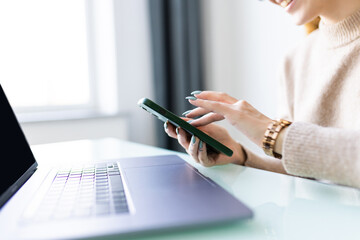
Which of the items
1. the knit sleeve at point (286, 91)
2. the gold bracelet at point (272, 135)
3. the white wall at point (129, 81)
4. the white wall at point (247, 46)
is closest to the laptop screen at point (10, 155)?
the gold bracelet at point (272, 135)

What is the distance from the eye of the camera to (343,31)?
884 millimetres

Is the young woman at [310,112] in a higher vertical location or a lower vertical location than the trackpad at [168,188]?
higher

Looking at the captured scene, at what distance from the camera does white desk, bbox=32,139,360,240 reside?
0.36 m

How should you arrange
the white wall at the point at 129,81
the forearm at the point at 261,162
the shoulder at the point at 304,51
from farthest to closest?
the white wall at the point at 129,81, the shoulder at the point at 304,51, the forearm at the point at 261,162

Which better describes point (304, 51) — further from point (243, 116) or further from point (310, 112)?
point (243, 116)

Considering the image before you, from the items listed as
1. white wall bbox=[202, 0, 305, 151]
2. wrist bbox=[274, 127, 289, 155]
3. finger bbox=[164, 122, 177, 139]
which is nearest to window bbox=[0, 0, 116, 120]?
white wall bbox=[202, 0, 305, 151]

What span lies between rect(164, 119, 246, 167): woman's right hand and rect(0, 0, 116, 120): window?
4.80 ft

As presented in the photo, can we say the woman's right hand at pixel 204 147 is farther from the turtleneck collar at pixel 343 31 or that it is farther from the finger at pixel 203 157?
the turtleneck collar at pixel 343 31

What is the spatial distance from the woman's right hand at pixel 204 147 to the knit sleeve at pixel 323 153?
0.18 meters

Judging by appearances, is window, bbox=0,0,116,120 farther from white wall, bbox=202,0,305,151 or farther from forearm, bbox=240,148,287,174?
forearm, bbox=240,148,287,174

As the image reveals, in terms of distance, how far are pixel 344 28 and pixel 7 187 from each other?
85 centimetres

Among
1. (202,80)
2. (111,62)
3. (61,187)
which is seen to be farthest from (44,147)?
(202,80)

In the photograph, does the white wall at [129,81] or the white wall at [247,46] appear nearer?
the white wall at [247,46]

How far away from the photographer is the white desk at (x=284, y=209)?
0.36 meters
